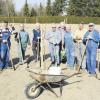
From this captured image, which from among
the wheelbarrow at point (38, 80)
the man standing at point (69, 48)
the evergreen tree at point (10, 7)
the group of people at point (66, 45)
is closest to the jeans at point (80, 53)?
the group of people at point (66, 45)

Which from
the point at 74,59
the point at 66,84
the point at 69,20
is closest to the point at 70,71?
the point at 74,59

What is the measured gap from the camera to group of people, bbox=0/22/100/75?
12.9 m

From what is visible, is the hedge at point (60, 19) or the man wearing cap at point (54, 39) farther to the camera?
the hedge at point (60, 19)

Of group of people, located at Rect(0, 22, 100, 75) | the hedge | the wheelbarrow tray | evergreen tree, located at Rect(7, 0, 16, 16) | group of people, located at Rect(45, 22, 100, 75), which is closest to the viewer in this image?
the wheelbarrow tray

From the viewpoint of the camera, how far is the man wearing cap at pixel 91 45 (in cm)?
1260

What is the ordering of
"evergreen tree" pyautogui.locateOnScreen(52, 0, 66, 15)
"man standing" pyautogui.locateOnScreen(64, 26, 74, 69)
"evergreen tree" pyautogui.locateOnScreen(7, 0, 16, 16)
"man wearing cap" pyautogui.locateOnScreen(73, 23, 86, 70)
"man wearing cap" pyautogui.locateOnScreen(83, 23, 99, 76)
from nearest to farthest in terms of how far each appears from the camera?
"man wearing cap" pyautogui.locateOnScreen(83, 23, 99, 76) → "man wearing cap" pyautogui.locateOnScreen(73, 23, 86, 70) → "man standing" pyautogui.locateOnScreen(64, 26, 74, 69) → "evergreen tree" pyautogui.locateOnScreen(52, 0, 66, 15) → "evergreen tree" pyautogui.locateOnScreen(7, 0, 16, 16)

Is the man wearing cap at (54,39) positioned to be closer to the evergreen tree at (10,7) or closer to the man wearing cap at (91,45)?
the man wearing cap at (91,45)

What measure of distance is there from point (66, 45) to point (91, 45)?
6.75 feet

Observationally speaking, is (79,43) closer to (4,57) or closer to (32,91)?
(4,57)

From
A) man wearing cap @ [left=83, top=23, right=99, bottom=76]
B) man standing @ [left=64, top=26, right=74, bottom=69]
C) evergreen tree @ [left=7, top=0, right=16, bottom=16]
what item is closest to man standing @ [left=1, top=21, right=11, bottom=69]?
man standing @ [left=64, top=26, right=74, bottom=69]

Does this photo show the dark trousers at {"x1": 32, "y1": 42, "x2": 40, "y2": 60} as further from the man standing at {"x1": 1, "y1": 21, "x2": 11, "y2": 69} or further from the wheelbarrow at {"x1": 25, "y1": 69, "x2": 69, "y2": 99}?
the wheelbarrow at {"x1": 25, "y1": 69, "x2": 69, "y2": 99}

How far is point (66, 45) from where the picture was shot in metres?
14.6

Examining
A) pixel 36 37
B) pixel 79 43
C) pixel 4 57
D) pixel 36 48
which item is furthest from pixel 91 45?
pixel 4 57

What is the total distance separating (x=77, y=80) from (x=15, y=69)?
322 centimetres
